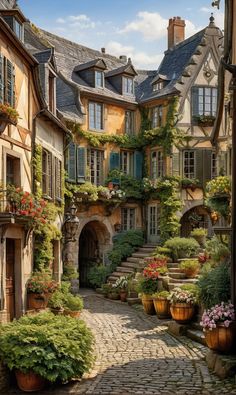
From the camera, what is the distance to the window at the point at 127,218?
25.0 metres

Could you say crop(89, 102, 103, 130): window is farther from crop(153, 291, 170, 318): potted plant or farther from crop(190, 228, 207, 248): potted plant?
crop(153, 291, 170, 318): potted plant

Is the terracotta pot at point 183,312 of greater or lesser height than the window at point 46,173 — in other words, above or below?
below

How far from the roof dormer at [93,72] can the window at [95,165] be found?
3.36 metres

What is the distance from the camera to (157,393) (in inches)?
337

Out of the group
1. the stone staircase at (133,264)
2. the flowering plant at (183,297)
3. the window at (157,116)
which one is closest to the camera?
the flowering plant at (183,297)

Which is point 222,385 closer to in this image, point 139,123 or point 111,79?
point 139,123

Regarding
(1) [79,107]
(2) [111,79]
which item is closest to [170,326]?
(1) [79,107]

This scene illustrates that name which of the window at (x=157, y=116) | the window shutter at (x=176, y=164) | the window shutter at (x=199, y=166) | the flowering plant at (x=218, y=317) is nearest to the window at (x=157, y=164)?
the window shutter at (x=176, y=164)

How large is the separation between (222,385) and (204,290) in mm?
2606

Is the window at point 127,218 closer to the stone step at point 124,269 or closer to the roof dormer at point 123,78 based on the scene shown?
the stone step at point 124,269

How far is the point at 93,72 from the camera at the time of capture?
80.2 ft

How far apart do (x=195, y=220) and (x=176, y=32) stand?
36.9 feet

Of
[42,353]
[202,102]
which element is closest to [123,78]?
[202,102]

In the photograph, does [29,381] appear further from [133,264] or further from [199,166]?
[199,166]
